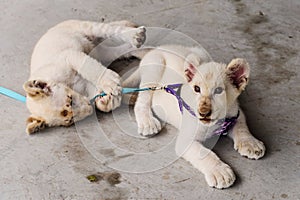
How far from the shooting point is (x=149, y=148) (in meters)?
3.23

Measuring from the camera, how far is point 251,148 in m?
3.06

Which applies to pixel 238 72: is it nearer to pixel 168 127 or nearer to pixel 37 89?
pixel 168 127

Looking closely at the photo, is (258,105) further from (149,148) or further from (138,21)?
(138,21)

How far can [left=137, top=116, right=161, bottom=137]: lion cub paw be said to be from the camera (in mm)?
3262

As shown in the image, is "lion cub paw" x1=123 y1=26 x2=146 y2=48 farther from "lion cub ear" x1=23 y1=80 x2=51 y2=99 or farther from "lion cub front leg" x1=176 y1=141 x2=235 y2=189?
"lion cub front leg" x1=176 y1=141 x2=235 y2=189

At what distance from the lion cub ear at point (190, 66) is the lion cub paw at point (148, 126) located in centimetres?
37

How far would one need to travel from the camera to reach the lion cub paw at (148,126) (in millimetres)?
3262

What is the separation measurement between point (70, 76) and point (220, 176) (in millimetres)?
1221

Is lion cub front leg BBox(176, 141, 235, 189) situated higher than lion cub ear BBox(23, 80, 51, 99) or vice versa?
lion cub ear BBox(23, 80, 51, 99)

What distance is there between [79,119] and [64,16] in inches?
57.8

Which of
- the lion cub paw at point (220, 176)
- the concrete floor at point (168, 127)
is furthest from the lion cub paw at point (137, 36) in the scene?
the lion cub paw at point (220, 176)

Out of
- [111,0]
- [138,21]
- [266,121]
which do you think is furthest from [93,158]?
[111,0]

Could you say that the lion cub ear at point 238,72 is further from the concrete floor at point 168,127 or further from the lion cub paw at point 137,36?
the lion cub paw at point 137,36

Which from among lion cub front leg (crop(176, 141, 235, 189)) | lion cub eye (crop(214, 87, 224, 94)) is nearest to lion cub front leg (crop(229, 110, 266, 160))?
lion cub front leg (crop(176, 141, 235, 189))
